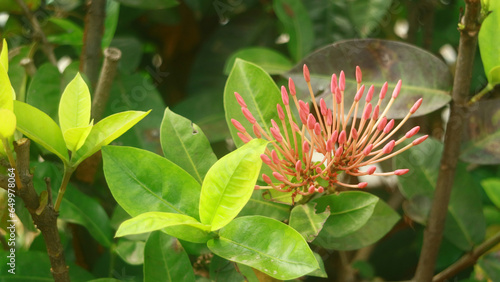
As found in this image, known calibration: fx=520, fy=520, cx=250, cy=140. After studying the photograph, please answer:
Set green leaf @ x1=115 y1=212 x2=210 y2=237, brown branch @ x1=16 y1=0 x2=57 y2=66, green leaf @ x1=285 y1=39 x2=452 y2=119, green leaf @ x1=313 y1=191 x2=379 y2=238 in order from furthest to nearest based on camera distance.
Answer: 1. brown branch @ x1=16 y1=0 x2=57 y2=66
2. green leaf @ x1=285 y1=39 x2=452 y2=119
3. green leaf @ x1=313 y1=191 x2=379 y2=238
4. green leaf @ x1=115 y1=212 x2=210 y2=237

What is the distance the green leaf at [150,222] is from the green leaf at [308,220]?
0.33 ft

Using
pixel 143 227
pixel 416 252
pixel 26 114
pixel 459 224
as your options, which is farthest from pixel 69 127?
pixel 416 252

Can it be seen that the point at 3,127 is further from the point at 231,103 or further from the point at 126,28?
the point at 126,28

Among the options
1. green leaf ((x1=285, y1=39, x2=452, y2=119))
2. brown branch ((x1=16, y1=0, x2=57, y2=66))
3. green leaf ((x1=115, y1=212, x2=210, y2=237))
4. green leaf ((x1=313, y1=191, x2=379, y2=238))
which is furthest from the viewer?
brown branch ((x1=16, y1=0, x2=57, y2=66))

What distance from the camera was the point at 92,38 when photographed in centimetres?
70

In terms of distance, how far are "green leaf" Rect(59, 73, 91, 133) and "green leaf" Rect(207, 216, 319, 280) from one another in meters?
0.17

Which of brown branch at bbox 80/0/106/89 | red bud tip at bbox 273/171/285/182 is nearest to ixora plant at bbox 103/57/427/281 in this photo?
red bud tip at bbox 273/171/285/182

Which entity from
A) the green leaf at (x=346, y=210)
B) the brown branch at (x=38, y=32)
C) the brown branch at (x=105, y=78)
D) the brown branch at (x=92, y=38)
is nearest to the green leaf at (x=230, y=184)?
the green leaf at (x=346, y=210)

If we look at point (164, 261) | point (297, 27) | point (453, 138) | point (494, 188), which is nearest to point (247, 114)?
Answer: point (164, 261)

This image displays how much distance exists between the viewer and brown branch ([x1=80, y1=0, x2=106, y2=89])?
2.30 feet

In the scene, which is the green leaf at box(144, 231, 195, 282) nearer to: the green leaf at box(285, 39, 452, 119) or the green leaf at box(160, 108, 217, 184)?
the green leaf at box(160, 108, 217, 184)

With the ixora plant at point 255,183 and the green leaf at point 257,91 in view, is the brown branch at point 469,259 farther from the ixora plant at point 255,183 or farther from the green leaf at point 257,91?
the green leaf at point 257,91

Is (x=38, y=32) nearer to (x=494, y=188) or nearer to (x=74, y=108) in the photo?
(x=74, y=108)

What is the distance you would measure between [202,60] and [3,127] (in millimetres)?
625
